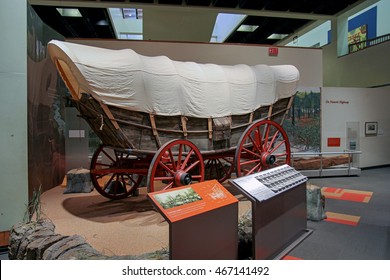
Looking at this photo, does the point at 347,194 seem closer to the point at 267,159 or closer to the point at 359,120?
the point at 267,159

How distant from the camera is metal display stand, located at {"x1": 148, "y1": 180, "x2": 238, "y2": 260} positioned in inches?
63.3

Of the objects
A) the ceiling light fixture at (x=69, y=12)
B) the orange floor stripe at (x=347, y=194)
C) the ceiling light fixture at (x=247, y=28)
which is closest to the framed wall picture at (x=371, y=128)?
the orange floor stripe at (x=347, y=194)

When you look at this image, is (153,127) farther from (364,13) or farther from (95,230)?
(364,13)

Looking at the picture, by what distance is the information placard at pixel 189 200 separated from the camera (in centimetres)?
163

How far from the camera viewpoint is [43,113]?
436cm

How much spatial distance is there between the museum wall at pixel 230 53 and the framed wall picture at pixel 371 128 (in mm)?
1738

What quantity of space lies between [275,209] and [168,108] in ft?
5.61

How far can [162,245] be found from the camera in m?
2.55

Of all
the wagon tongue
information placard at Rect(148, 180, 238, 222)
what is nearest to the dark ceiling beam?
the wagon tongue

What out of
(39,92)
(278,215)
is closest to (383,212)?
(278,215)

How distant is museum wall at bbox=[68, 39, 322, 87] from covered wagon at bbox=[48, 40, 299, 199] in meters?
1.46

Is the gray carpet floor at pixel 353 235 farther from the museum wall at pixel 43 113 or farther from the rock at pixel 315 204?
the museum wall at pixel 43 113

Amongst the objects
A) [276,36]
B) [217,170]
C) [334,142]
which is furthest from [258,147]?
[276,36]

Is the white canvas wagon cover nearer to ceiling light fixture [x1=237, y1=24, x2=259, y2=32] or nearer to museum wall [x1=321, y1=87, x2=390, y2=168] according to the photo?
museum wall [x1=321, y1=87, x2=390, y2=168]
